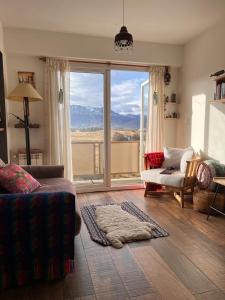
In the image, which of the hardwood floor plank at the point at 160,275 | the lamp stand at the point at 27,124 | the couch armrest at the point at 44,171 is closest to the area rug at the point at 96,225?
the hardwood floor plank at the point at 160,275

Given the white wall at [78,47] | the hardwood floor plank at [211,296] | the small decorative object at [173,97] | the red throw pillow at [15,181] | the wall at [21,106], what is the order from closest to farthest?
the hardwood floor plank at [211,296] < the red throw pillow at [15,181] < the white wall at [78,47] < the wall at [21,106] < the small decorative object at [173,97]

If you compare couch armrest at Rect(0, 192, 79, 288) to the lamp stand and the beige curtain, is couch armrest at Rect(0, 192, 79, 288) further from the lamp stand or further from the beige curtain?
the beige curtain

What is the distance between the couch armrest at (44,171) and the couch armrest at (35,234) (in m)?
1.48

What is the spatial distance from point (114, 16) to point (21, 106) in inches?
78.1

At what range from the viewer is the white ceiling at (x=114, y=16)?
2848mm

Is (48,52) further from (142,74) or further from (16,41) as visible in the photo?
(142,74)

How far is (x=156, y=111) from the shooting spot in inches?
172

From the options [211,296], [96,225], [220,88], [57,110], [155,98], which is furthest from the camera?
[155,98]

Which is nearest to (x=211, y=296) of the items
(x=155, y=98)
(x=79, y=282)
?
(x=79, y=282)

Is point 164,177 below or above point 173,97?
below

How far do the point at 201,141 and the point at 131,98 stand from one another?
148 cm

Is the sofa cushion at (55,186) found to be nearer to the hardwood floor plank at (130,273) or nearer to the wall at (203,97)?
the hardwood floor plank at (130,273)

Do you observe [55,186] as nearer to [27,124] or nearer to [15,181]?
[15,181]

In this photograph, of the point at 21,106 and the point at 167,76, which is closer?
the point at 21,106
